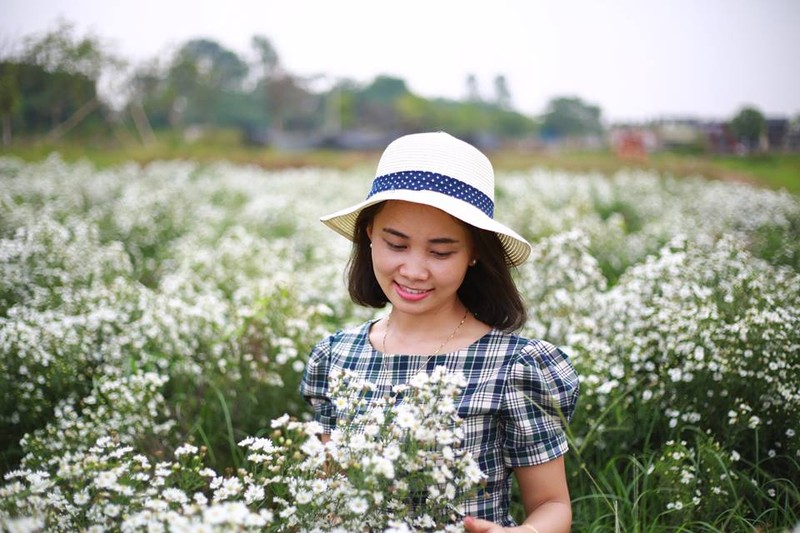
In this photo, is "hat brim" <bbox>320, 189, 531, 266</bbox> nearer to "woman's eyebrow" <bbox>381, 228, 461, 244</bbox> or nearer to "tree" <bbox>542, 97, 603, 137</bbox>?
"woman's eyebrow" <bbox>381, 228, 461, 244</bbox>

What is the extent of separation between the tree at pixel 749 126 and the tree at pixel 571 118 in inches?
269

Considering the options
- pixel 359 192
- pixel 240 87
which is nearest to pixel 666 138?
pixel 359 192

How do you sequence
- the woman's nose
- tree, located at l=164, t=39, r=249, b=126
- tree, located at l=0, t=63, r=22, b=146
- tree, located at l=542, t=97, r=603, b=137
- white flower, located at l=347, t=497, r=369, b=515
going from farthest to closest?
tree, located at l=164, t=39, r=249, b=126 → tree, located at l=542, t=97, r=603, b=137 → tree, located at l=0, t=63, r=22, b=146 → the woman's nose → white flower, located at l=347, t=497, r=369, b=515

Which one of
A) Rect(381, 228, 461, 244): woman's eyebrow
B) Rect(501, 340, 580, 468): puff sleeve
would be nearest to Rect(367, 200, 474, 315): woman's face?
Rect(381, 228, 461, 244): woman's eyebrow

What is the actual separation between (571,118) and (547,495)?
17.5 meters

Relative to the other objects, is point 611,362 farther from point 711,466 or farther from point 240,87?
point 240,87

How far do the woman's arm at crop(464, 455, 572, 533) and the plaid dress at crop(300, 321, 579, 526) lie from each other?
0.04m

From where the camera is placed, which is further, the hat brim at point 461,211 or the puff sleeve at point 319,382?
the puff sleeve at point 319,382

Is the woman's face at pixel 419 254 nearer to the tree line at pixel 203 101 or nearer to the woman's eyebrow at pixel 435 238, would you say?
the woman's eyebrow at pixel 435 238

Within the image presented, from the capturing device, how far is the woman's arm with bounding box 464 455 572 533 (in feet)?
5.98

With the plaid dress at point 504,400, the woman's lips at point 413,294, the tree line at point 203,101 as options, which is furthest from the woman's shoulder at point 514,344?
the tree line at point 203,101

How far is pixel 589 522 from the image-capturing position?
249cm

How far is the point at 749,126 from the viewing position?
6520 mm

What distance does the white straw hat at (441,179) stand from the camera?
1911mm
